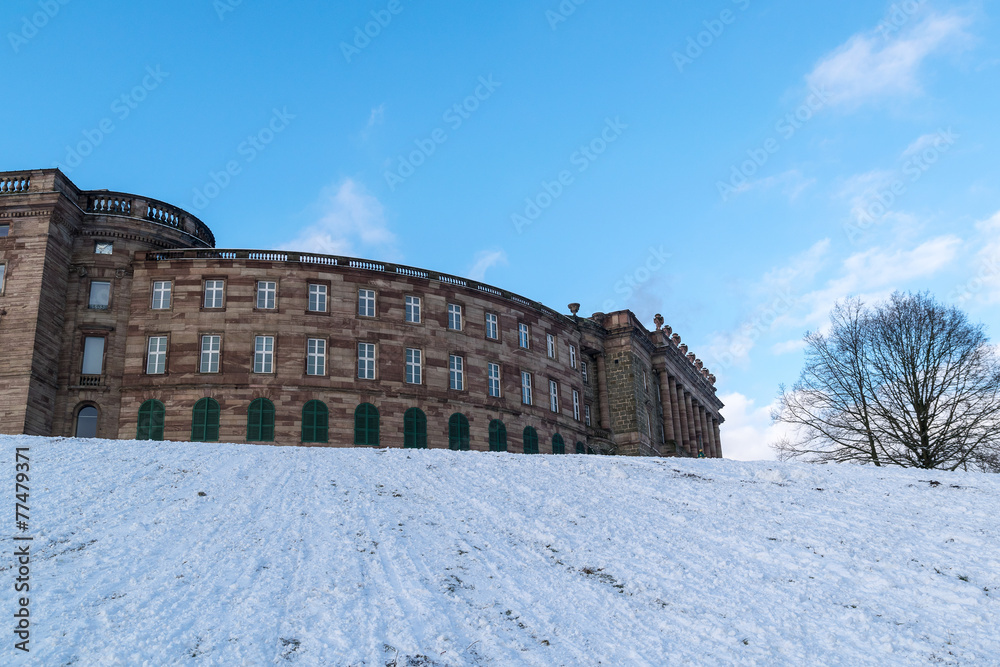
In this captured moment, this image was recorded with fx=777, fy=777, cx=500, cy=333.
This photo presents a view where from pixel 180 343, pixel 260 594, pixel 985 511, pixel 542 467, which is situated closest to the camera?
pixel 260 594

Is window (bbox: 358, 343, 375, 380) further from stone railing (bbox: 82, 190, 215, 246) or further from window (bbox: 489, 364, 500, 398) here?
stone railing (bbox: 82, 190, 215, 246)

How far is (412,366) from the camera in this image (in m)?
43.6

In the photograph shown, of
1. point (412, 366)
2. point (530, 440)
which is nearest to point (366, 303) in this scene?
point (412, 366)

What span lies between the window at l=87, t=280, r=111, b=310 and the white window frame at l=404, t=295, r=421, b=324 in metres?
15.6

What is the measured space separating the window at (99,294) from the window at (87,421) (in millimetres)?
5344

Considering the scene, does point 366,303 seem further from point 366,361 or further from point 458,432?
point 458,432

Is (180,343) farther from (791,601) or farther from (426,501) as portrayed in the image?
(791,601)

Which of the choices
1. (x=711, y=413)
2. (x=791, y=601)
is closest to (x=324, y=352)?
(x=791, y=601)

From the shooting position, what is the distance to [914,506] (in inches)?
763

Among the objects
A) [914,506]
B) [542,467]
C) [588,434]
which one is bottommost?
[914,506]

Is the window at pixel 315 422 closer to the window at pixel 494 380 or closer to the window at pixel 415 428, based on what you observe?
the window at pixel 415 428

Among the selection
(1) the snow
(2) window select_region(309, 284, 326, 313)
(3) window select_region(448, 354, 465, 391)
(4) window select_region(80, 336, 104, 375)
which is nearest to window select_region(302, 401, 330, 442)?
(2) window select_region(309, 284, 326, 313)

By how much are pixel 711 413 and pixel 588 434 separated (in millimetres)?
33312

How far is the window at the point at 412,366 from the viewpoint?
142 ft
